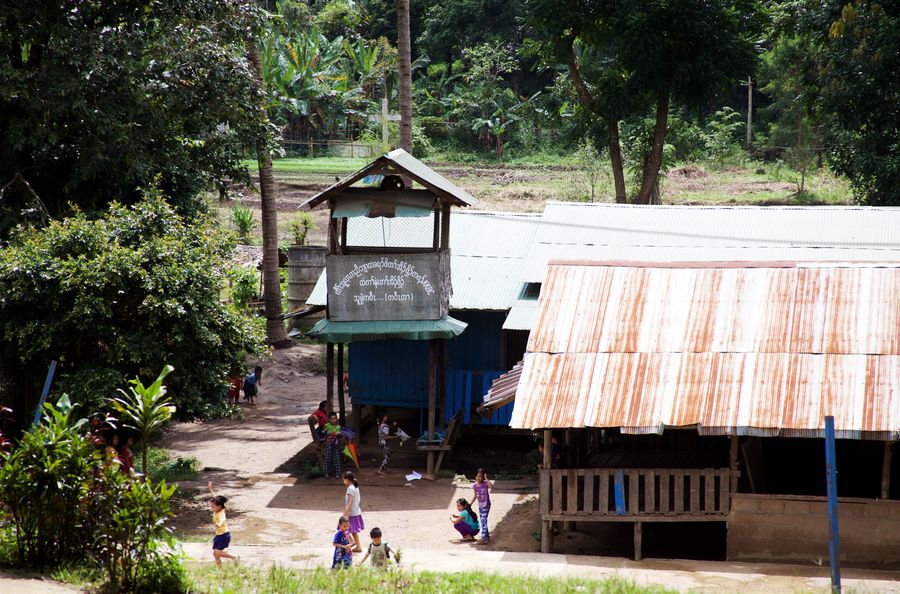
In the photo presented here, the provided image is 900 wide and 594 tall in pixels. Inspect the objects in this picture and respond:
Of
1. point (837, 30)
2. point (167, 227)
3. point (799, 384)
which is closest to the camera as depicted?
point (799, 384)

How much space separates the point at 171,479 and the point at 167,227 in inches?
176

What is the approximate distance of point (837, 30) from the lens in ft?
85.9

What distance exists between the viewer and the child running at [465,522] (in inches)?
553

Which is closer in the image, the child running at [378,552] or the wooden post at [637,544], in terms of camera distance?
the child running at [378,552]

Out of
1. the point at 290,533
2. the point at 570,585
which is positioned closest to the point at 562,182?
the point at 290,533

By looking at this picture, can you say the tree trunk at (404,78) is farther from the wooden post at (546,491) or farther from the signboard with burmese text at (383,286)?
the wooden post at (546,491)

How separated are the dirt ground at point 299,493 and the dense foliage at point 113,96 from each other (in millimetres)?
5343

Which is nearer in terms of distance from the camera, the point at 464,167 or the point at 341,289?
the point at 341,289

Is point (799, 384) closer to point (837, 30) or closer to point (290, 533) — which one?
point (290, 533)

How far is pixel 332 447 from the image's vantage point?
57.2ft

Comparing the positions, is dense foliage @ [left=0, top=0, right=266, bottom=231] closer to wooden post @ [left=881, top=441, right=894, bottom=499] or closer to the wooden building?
the wooden building

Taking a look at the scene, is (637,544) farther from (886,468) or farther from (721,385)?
(886,468)

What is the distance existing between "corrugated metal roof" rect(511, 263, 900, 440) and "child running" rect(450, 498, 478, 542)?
2.12m

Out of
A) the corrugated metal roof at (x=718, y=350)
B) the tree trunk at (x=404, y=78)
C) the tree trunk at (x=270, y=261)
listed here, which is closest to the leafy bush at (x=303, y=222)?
the tree trunk at (x=270, y=261)
